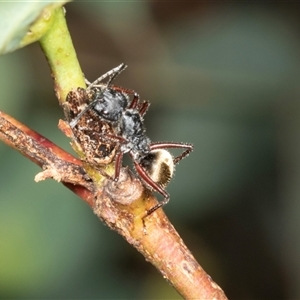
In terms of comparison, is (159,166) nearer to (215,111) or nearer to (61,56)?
(61,56)

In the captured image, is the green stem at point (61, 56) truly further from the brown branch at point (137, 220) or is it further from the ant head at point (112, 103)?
the ant head at point (112, 103)

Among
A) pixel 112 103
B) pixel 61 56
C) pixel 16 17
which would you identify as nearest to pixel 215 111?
pixel 112 103

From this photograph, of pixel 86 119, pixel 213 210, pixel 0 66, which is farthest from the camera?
pixel 213 210

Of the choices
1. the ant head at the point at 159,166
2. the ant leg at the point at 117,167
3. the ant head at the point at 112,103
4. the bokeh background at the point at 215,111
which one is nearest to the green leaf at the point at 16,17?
the ant leg at the point at 117,167

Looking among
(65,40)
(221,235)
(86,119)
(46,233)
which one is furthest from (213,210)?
(65,40)

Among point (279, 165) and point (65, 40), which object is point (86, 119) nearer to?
point (65, 40)

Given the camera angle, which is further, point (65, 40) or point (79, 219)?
point (79, 219)

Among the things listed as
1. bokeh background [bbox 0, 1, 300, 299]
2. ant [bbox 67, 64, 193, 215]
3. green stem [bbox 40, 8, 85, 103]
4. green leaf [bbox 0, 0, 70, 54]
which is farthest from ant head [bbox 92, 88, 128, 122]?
bokeh background [bbox 0, 1, 300, 299]
